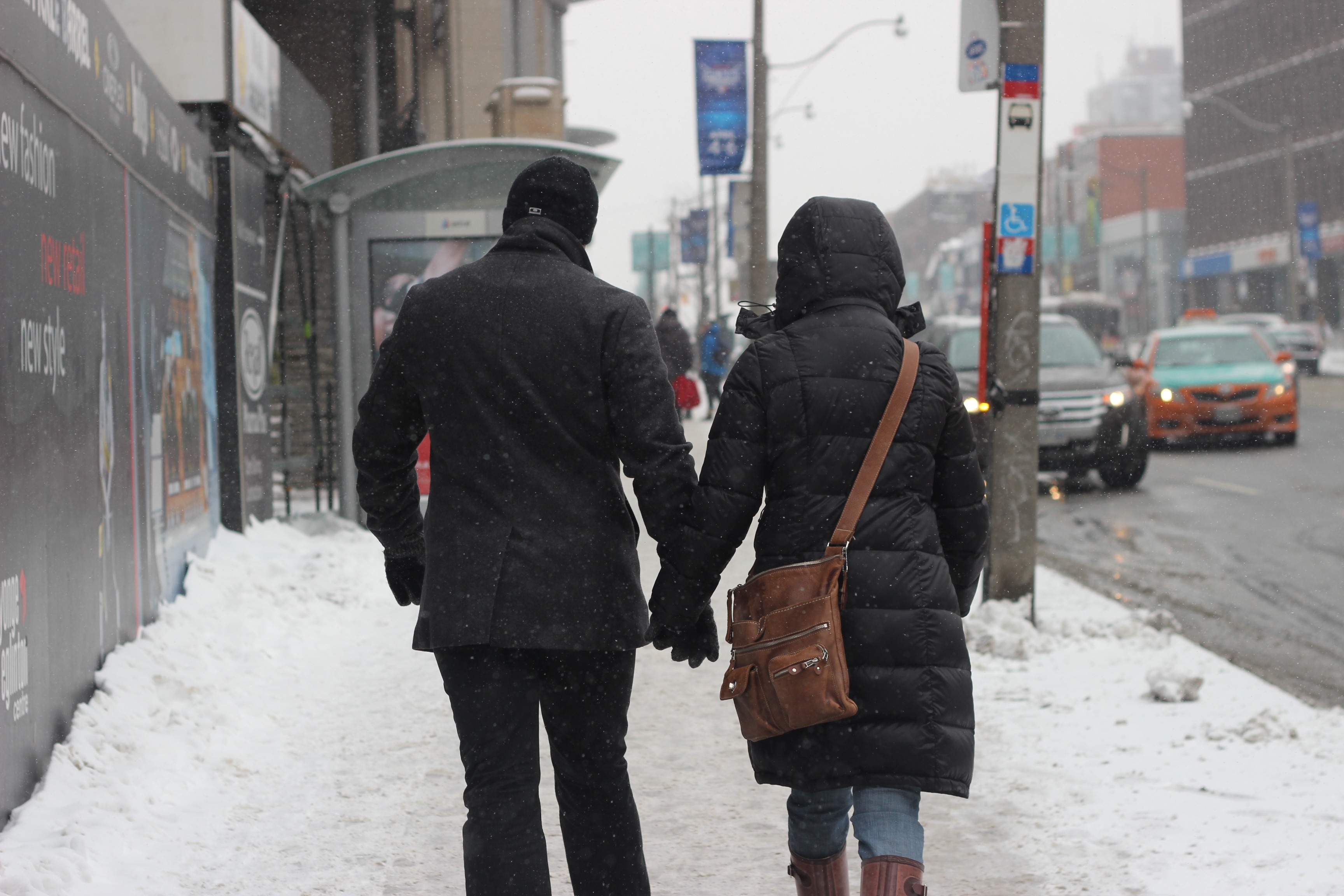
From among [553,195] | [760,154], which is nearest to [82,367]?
[553,195]

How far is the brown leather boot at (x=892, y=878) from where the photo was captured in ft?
9.30

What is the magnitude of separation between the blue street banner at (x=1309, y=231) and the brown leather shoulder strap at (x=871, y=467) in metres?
54.3

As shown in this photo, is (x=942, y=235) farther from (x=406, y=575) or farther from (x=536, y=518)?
(x=536, y=518)

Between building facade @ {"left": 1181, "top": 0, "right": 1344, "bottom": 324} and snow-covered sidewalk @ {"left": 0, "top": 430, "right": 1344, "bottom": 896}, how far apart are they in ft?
173

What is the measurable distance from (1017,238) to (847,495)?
15.5 feet

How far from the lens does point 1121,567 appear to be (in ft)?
32.6

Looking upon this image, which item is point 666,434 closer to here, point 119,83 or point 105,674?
point 105,674

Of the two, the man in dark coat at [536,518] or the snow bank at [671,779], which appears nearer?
the man in dark coat at [536,518]

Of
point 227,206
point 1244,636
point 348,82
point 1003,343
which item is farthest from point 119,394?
point 348,82

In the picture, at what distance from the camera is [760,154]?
79.5 ft

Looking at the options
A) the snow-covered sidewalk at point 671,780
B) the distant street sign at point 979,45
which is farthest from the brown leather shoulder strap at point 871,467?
the distant street sign at point 979,45

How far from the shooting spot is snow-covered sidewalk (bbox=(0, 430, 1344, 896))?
4066 mm

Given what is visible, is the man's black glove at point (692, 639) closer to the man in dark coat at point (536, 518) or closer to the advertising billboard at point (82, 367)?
→ the man in dark coat at point (536, 518)

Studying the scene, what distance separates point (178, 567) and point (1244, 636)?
560 centimetres
